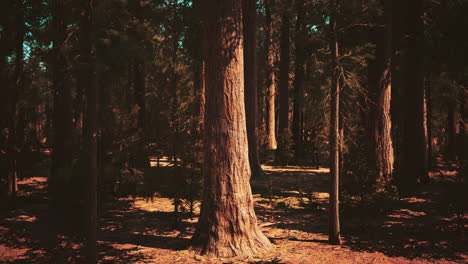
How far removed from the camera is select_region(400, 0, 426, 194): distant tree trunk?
10.8 m

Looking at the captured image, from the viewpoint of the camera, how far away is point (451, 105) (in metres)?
17.6

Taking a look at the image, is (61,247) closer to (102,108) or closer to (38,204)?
(102,108)

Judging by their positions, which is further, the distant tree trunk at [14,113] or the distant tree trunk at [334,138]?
the distant tree trunk at [14,113]

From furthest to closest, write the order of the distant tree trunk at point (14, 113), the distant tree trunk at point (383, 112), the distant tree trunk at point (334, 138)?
the distant tree trunk at point (14, 113)
the distant tree trunk at point (383, 112)
the distant tree trunk at point (334, 138)

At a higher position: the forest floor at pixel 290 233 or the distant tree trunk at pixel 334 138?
the distant tree trunk at pixel 334 138

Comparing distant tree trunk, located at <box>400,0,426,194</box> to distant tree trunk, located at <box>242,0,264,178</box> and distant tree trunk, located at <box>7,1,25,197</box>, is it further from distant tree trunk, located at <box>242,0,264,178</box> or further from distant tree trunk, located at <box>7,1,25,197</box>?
distant tree trunk, located at <box>7,1,25,197</box>

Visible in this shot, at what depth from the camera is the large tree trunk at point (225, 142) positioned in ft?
20.5

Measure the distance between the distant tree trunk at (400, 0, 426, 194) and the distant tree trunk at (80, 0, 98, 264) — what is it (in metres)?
8.92

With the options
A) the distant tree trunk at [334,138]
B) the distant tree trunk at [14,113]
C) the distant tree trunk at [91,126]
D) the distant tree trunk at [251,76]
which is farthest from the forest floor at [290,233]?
the distant tree trunk at [251,76]

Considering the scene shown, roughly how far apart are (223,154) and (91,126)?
2308mm

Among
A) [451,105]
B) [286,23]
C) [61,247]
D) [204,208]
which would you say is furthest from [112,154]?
[451,105]

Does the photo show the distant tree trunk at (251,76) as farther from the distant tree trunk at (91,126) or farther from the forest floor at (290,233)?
the distant tree trunk at (91,126)

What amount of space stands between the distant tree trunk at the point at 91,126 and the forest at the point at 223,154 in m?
0.02

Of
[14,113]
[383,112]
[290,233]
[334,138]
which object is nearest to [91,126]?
[334,138]
